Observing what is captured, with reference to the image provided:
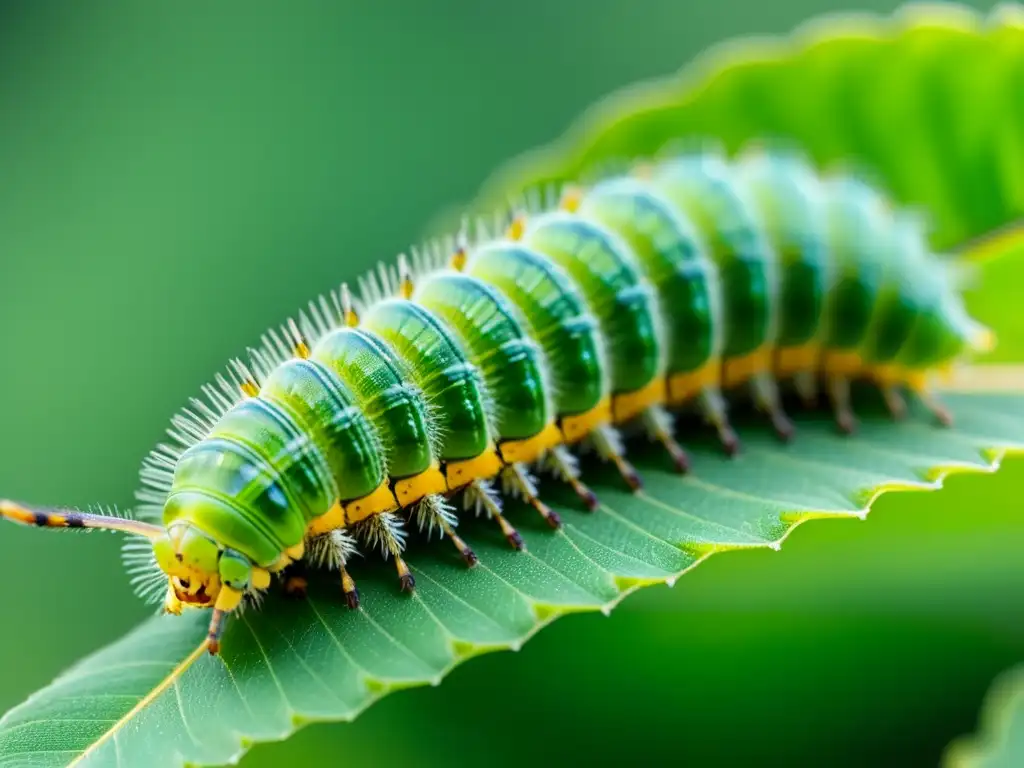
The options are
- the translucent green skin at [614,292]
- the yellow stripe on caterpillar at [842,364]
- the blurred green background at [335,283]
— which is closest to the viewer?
the translucent green skin at [614,292]

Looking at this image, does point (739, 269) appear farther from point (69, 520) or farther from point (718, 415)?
point (69, 520)

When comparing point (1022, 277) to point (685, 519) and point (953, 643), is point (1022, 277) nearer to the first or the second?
point (953, 643)

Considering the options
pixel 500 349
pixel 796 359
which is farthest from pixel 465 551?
pixel 796 359

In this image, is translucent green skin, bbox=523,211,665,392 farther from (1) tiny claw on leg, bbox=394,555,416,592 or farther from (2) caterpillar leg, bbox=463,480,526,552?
(1) tiny claw on leg, bbox=394,555,416,592

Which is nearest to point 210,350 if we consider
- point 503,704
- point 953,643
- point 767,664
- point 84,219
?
point 84,219

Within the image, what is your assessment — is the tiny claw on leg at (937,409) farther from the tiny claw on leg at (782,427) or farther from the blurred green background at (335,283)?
the tiny claw on leg at (782,427)

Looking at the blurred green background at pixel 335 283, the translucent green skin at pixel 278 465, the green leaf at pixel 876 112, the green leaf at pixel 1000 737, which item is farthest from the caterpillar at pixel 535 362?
the green leaf at pixel 1000 737
